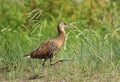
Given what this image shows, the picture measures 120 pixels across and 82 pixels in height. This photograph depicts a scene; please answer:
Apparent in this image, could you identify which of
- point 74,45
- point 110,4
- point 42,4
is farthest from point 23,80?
point 110,4

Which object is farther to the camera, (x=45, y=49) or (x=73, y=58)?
(x=73, y=58)

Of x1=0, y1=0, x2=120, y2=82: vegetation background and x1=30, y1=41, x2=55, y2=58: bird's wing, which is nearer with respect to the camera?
x1=0, y1=0, x2=120, y2=82: vegetation background

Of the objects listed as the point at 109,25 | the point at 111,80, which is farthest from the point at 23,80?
the point at 109,25

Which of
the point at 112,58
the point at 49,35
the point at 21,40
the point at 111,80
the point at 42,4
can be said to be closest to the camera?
the point at 111,80

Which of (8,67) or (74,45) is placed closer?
(8,67)

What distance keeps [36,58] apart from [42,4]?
159 inches

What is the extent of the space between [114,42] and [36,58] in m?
1.12

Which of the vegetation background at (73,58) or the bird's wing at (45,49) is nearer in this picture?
the vegetation background at (73,58)

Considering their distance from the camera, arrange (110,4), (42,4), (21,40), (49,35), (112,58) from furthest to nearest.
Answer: (110,4)
(42,4)
(49,35)
(21,40)
(112,58)

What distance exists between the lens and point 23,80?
8.84 m

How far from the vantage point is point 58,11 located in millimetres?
13664

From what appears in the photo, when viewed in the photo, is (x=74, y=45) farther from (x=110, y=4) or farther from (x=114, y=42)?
(x=110, y=4)

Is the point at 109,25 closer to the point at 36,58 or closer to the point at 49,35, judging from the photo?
the point at 49,35

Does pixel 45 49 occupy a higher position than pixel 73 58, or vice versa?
pixel 45 49
